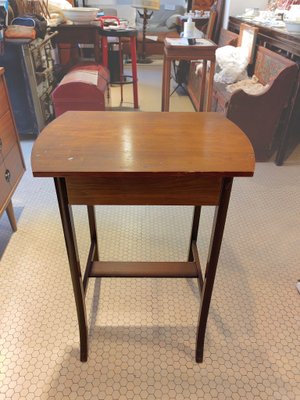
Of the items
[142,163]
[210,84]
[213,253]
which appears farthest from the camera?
[210,84]

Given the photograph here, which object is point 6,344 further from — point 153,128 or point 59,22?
point 59,22

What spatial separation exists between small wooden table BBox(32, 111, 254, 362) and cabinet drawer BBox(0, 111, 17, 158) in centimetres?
66

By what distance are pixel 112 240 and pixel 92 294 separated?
0.40m

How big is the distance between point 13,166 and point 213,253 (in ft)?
4.29

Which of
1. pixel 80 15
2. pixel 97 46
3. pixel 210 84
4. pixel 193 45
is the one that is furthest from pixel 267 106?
pixel 80 15

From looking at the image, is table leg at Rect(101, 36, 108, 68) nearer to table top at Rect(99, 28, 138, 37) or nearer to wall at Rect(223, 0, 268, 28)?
table top at Rect(99, 28, 138, 37)

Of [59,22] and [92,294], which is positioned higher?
[59,22]

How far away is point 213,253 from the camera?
1008mm

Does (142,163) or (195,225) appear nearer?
(142,163)

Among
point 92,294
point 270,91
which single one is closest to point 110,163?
point 92,294

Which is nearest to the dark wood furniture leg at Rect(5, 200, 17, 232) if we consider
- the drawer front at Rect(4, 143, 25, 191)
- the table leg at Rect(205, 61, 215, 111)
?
the drawer front at Rect(4, 143, 25, 191)

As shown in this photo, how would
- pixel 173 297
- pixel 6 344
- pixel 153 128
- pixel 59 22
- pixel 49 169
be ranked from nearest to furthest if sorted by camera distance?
pixel 49 169 < pixel 153 128 < pixel 6 344 < pixel 173 297 < pixel 59 22

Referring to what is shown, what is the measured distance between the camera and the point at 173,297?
153 centimetres

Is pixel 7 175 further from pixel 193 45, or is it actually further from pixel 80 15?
pixel 80 15
